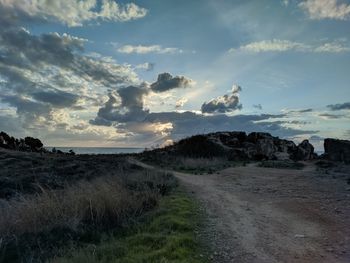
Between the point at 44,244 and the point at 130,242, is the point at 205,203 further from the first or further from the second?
the point at 44,244

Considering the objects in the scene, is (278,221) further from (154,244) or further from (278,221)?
(154,244)

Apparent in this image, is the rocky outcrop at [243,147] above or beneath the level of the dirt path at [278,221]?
above

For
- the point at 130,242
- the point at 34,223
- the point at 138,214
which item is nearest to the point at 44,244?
the point at 34,223

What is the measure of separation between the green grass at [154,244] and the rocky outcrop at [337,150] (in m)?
25.9

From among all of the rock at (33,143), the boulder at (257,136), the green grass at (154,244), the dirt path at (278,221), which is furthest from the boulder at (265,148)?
the green grass at (154,244)

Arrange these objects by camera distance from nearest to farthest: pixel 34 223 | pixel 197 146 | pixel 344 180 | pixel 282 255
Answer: pixel 282 255, pixel 34 223, pixel 344 180, pixel 197 146

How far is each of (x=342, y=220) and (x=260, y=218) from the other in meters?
2.22

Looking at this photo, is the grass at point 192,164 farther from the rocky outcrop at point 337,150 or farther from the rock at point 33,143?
the rock at point 33,143

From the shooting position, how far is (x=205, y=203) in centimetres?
1483

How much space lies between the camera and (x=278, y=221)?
11516mm

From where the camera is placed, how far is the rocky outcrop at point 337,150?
34.3m

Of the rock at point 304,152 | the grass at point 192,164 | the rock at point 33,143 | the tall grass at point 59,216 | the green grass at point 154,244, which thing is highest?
the rock at point 33,143

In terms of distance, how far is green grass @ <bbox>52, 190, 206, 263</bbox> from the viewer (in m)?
7.84

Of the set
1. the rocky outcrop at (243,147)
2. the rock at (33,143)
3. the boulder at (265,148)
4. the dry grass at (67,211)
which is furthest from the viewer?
the rock at (33,143)
